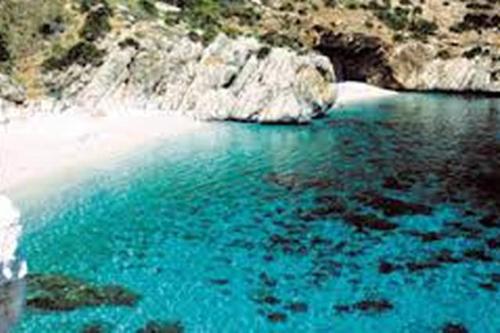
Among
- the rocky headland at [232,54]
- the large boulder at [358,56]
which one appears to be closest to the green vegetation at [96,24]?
the rocky headland at [232,54]

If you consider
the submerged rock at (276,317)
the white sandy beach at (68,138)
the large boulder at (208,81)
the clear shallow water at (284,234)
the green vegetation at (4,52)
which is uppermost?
the green vegetation at (4,52)

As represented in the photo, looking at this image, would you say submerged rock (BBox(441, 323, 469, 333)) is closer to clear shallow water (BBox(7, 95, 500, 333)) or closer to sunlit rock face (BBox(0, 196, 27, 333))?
clear shallow water (BBox(7, 95, 500, 333))

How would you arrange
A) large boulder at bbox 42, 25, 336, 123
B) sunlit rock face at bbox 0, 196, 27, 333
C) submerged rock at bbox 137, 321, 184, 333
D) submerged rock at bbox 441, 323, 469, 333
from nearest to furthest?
1. sunlit rock face at bbox 0, 196, 27, 333
2. submerged rock at bbox 441, 323, 469, 333
3. submerged rock at bbox 137, 321, 184, 333
4. large boulder at bbox 42, 25, 336, 123

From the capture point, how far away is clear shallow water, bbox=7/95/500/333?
36.6 metres

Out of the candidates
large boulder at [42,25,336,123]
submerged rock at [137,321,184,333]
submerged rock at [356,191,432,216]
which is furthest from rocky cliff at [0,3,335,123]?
submerged rock at [137,321,184,333]

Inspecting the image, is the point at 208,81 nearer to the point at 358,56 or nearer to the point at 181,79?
the point at 181,79

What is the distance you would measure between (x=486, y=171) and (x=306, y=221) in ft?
63.7

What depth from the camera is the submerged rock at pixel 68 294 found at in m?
37.8

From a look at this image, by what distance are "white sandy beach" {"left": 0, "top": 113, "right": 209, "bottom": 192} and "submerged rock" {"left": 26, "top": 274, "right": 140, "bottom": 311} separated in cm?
2192

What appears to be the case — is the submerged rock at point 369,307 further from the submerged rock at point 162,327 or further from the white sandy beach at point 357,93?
the white sandy beach at point 357,93

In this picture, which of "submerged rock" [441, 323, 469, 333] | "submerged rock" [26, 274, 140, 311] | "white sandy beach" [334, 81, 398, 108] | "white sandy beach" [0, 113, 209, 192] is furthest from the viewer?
"white sandy beach" [334, 81, 398, 108]

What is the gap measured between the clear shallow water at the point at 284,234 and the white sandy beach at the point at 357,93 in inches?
1240

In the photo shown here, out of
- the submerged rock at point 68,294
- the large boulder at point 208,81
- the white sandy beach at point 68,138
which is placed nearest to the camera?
the submerged rock at point 68,294

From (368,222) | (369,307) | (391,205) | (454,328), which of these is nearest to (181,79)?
(391,205)
